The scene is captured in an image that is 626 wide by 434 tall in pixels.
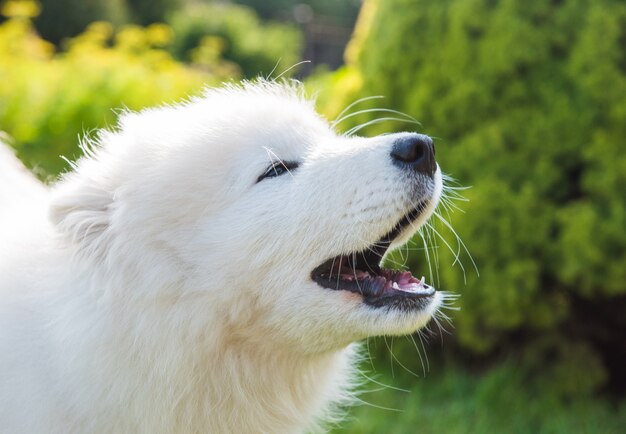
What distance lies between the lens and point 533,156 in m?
5.44

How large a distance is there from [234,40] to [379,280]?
2187 cm

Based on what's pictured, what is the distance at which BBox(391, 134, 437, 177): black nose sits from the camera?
270 centimetres

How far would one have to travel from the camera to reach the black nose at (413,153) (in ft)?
8.84

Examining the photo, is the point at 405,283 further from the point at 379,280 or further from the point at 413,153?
the point at 413,153

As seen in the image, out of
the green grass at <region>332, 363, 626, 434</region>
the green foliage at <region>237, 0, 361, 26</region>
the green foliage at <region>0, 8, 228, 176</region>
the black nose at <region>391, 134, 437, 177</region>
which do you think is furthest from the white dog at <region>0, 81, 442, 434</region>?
the green foliage at <region>237, 0, 361, 26</region>

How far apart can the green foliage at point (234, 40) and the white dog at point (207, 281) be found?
20.3 metres

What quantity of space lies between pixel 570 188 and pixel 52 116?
18.1 feet

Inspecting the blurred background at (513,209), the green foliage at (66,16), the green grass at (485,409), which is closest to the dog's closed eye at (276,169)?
the green grass at (485,409)

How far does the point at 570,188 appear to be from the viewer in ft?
17.9

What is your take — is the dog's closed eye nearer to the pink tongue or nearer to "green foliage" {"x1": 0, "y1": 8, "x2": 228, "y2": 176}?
the pink tongue

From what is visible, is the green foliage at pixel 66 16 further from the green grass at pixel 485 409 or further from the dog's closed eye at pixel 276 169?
the dog's closed eye at pixel 276 169

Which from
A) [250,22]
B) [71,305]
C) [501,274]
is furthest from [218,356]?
[250,22]

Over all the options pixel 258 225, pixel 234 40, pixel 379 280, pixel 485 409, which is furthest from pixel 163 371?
pixel 234 40

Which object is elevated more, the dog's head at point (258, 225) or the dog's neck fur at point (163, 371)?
the dog's head at point (258, 225)
